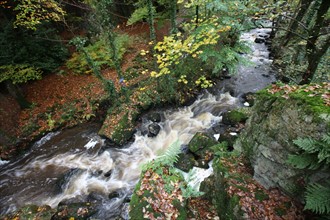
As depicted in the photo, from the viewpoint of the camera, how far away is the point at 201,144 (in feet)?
28.1

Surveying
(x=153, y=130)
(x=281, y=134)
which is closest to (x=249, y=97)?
(x=153, y=130)

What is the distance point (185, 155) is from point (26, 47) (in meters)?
11.3

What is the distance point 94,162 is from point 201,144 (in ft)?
16.6

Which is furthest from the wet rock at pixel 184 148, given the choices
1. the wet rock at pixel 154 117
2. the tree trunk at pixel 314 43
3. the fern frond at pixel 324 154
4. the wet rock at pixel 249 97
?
the fern frond at pixel 324 154

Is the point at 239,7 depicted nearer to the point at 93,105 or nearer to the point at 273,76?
the point at 273,76

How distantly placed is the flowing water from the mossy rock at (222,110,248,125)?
0.86 metres

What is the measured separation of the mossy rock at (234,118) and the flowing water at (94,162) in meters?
0.86

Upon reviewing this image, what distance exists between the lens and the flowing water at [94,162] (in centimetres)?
832

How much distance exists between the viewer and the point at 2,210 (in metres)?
8.11

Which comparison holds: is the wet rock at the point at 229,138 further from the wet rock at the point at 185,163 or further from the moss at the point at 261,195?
the moss at the point at 261,195

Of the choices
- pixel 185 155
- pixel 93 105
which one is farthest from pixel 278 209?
pixel 93 105

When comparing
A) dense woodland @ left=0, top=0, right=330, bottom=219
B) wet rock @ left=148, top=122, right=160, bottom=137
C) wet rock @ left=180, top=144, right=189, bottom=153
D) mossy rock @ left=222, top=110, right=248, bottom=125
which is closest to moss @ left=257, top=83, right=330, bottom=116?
dense woodland @ left=0, top=0, right=330, bottom=219

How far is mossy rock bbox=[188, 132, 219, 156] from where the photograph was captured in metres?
8.43

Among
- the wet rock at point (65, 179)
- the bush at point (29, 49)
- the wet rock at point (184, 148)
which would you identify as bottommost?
the wet rock at point (65, 179)
